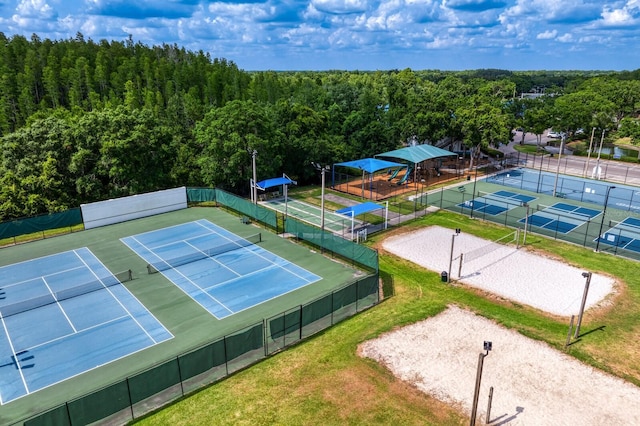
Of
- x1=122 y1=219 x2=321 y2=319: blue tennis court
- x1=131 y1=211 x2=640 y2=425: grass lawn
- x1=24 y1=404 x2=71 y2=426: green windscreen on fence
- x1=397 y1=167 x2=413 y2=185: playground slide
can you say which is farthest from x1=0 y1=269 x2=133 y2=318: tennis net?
x1=397 y1=167 x2=413 y2=185: playground slide

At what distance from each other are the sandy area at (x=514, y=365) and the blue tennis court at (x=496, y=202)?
1215cm


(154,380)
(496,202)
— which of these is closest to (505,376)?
(154,380)

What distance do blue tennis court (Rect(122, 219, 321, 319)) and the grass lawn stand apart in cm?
497

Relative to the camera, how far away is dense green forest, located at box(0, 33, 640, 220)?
34781 millimetres

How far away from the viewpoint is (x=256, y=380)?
15.7 meters

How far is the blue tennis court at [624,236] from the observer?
28445 mm

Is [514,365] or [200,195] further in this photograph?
[200,195]

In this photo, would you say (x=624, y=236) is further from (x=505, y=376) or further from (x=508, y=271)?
(x=505, y=376)

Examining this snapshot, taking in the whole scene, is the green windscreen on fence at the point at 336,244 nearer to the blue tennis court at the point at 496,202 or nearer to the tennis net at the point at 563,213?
the blue tennis court at the point at 496,202

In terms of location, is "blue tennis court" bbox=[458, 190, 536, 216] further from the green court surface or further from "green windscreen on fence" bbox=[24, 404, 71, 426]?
"green windscreen on fence" bbox=[24, 404, 71, 426]

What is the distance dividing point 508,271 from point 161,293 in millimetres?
20281

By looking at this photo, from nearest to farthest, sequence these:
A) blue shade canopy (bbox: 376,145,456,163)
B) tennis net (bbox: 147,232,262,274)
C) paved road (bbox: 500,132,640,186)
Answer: tennis net (bbox: 147,232,262,274)
blue shade canopy (bbox: 376,145,456,163)
paved road (bbox: 500,132,640,186)

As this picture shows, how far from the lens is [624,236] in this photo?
3008cm

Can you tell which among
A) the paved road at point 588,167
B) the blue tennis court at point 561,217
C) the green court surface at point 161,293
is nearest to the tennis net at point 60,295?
the green court surface at point 161,293
